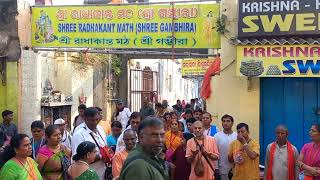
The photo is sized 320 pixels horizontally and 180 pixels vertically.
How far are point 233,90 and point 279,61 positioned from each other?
3.80 ft

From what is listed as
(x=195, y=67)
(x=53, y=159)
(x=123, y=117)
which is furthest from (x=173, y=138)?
(x=195, y=67)

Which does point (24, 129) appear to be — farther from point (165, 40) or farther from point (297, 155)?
point (297, 155)

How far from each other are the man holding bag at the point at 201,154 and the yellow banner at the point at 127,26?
10.4ft

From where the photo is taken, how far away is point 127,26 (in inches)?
386

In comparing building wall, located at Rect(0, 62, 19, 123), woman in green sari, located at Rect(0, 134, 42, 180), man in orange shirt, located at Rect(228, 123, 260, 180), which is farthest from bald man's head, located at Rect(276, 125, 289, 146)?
building wall, located at Rect(0, 62, 19, 123)

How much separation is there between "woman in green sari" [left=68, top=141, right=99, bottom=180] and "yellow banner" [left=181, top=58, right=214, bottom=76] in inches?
553

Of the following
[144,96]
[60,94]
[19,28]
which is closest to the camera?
[19,28]

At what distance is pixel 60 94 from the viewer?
41.3ft

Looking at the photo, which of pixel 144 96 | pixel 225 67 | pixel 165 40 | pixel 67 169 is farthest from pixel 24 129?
pixel 144 96

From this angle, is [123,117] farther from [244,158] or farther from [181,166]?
[244,158]

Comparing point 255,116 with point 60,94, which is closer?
point 255,116

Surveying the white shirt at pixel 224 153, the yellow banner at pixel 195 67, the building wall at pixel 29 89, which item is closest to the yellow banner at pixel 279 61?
the white shirt at pixel 224 153

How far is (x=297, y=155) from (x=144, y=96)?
13318 millimetres

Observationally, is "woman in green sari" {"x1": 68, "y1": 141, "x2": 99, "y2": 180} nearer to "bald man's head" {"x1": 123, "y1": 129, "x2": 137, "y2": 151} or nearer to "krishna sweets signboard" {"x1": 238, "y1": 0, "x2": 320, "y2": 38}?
"bald man's head" {"x1": 123, "y1": 129, "x2": 137, "y2": 151}
